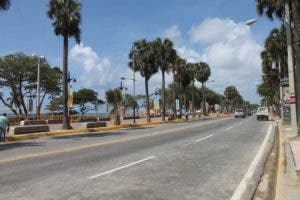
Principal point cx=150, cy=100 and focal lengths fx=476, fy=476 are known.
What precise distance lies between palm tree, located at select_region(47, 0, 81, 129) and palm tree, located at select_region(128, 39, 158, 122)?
24093 millimetres

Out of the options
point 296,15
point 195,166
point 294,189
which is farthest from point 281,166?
point 296,15

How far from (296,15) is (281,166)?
12.4m

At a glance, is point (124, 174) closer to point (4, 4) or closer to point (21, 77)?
point (4, 4)

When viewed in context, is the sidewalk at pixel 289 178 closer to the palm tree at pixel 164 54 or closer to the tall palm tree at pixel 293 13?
the tall palm tree at pixel 293 13

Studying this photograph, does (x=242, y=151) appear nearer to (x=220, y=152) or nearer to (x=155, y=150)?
(x=220, y=152)

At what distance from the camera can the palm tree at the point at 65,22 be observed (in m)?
38.8

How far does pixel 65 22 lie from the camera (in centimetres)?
3878

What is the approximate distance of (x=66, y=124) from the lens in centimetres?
3881

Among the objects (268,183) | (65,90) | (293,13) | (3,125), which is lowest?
(268,183)

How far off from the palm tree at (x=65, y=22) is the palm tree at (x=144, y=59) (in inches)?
949

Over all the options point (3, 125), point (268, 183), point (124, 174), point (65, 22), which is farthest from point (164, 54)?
point (268, 183)

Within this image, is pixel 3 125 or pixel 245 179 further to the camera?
pixel 3 125

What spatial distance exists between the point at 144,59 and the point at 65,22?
2609 cm

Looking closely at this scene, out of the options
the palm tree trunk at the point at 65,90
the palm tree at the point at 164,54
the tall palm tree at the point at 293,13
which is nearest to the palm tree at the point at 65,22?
the palm tree trunk at the point at 65,90
